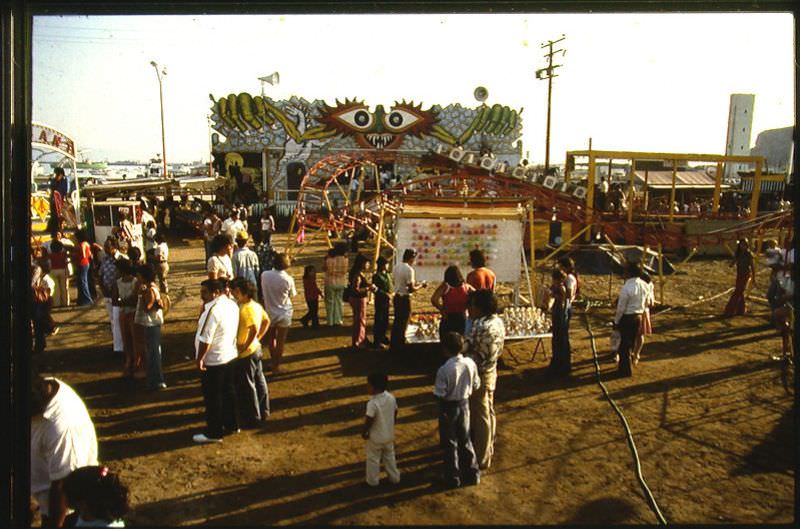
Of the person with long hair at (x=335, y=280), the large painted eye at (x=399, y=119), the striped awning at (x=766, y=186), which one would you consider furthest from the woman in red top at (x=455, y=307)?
the striped awning at (x=766, y=186)

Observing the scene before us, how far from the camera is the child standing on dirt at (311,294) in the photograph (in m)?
Result: 10.3

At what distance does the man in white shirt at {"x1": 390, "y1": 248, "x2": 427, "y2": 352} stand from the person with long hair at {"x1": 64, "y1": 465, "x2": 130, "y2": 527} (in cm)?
597

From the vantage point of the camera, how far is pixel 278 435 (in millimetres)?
6461

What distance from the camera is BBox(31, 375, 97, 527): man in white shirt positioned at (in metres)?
3.61

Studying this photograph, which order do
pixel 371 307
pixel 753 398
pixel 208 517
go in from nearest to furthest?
pixel 208 517, pixel 753 398, pixel 371 307

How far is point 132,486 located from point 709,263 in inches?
751

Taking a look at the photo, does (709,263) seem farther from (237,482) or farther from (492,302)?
(237,482)

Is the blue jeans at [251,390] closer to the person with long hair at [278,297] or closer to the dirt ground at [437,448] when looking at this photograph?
the dirt ground at [437,448]

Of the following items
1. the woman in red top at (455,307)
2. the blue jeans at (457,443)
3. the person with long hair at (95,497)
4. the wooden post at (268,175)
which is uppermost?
the wooden post at (268,175)

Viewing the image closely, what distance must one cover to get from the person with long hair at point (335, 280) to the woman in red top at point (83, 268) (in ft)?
17.8

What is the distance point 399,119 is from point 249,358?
2344 cm

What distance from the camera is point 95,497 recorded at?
122 inches

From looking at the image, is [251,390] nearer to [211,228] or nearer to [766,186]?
[211,228]

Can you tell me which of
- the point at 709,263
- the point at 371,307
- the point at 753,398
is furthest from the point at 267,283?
the point at 709,263
